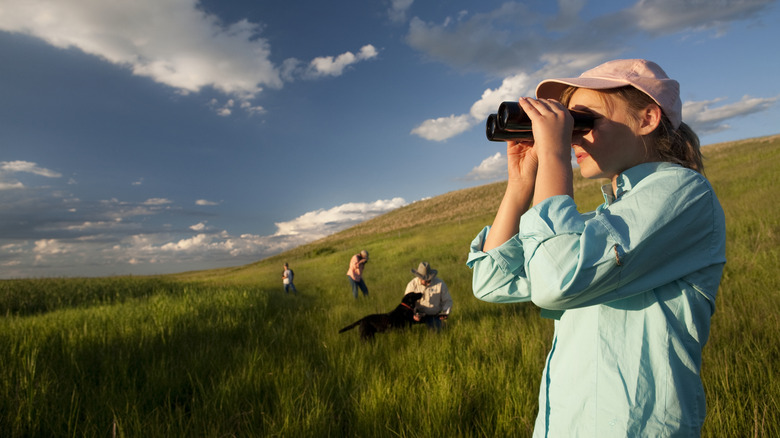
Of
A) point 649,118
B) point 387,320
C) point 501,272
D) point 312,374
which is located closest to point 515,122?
point 649,118

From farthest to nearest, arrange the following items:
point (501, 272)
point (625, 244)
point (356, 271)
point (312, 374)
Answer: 1. point (356, 271)
2. point (312, 374)
3. point (501, 272)
4. point (625, 244)

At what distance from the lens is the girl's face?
1.15m

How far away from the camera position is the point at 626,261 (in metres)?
0.92

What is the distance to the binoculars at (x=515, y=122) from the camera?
113 cm

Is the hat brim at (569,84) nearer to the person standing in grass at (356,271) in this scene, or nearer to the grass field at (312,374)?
the grass field at (312,374)

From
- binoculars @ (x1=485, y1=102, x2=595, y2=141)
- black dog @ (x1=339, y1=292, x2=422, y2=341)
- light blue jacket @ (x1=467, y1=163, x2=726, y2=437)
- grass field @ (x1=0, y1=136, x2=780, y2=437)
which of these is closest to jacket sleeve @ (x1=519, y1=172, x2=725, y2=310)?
light blue jacket @ (x1=467, y1=163, x2=726, y2=437)

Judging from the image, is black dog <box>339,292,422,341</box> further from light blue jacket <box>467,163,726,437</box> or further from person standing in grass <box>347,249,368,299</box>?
person standing in grass <box>347,249,368,299</box>

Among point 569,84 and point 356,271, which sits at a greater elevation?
point 569,84

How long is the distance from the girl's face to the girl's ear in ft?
0.08

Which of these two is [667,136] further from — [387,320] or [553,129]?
[387,320]

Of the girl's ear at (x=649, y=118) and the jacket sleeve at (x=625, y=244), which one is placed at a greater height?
the girl's ear at (x=649, y=118)

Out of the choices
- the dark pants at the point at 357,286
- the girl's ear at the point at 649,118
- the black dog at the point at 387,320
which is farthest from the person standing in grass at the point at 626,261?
the dark pants at the point at 357,286

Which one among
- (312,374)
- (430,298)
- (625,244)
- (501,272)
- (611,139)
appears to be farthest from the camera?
(430,298)

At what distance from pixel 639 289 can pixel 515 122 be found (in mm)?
581
